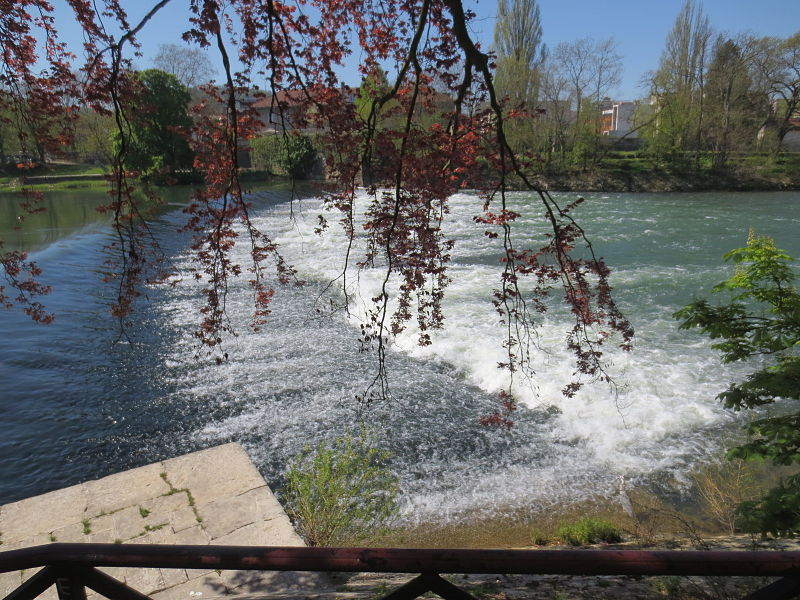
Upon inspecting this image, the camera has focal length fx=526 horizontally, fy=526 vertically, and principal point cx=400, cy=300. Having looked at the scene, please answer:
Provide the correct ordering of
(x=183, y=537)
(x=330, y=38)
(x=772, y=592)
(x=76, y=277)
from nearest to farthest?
(x=772, y=592), (x=330, y=38), (x=183, y=537), (x=76, y=277)

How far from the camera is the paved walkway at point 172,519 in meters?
3.40

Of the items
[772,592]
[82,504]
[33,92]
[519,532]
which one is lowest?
[519,532]

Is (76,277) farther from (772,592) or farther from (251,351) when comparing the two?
(772,592)

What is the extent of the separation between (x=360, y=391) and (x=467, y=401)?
151 cm

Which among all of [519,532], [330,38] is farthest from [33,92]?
[519,532]

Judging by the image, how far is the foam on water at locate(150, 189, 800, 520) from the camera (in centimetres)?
573

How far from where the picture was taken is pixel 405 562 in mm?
1200

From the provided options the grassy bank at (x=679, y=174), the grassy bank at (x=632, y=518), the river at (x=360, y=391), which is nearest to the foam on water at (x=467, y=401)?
the river at (x=360, y=391)

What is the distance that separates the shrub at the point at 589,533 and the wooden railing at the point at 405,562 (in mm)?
3702

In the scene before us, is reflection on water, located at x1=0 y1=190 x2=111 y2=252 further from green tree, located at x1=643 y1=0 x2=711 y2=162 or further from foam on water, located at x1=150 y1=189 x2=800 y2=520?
green tree, located at x1=643 y1=0 x2=711 y2=162

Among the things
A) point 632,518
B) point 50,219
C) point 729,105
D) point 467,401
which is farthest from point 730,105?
point 50,219

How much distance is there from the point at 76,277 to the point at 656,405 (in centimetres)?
1284

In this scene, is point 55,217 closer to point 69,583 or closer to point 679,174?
point 69,583

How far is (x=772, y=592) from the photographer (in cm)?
117
